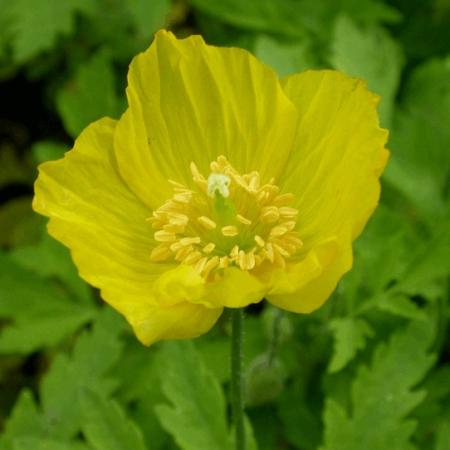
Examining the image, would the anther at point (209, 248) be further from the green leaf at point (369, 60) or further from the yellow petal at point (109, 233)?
the green leaf at point (369, 60)

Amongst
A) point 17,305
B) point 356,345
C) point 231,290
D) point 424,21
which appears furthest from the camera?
point 424,21

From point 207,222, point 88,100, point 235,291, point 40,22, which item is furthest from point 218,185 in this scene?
point 40,22

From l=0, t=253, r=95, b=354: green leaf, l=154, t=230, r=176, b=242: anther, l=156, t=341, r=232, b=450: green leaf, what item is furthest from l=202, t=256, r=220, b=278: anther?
l=0, t=253, r=95, b=354: green leaf

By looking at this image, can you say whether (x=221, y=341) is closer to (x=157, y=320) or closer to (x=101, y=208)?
(x=101, y=208)

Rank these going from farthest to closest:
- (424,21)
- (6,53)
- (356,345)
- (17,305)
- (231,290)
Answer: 1. (6,53)
2. (424,21)
3. (17,305)
4. (356,345)
5. (231,290)

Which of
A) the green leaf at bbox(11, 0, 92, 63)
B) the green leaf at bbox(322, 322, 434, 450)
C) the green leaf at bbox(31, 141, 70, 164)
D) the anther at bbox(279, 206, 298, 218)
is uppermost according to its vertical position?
the anther at bbox(279, 206, 298, 218)

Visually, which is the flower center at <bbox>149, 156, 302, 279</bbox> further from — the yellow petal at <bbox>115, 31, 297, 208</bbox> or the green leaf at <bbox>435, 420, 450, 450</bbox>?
the green leaf at <bbox>435, 420, 450, 450</bbox>

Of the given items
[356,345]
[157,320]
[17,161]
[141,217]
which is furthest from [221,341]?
[17,161]
